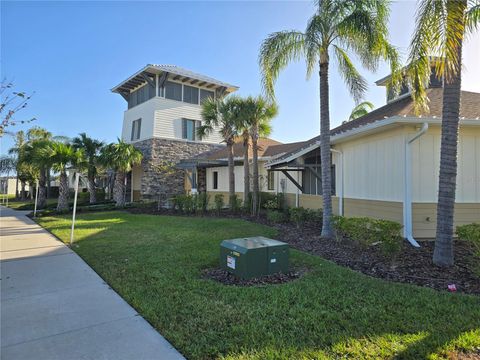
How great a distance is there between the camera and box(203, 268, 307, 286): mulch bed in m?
4.98

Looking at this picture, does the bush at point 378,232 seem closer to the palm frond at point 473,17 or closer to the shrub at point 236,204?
the palm frond at point 473,17

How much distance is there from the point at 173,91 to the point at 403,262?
20.4 m

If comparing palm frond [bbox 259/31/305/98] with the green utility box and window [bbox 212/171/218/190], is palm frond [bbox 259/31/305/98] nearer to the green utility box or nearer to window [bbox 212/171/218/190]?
the green utility box

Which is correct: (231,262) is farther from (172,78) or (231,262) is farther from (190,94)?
(190,94)

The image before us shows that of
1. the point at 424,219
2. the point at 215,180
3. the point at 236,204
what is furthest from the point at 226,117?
the point at 424,219

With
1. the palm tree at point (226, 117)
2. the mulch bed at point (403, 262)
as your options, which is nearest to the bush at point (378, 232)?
the mulch bed at point (403, 262)

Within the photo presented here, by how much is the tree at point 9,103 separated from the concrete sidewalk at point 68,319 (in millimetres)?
2735

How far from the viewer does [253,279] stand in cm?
508

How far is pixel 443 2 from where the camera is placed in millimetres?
5375

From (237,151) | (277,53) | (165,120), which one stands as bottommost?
(237,151)

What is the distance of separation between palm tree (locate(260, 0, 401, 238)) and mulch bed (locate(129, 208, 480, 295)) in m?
0.97

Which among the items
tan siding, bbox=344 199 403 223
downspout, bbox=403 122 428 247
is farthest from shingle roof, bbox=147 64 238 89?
downspout, bbox=403 122 428 247

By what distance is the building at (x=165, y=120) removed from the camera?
2133cm

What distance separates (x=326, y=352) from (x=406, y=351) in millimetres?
781
